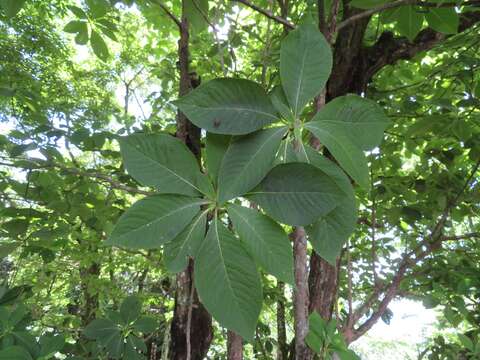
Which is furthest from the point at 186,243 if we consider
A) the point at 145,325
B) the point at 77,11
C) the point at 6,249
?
the point at 77,11

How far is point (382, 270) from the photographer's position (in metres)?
2.20

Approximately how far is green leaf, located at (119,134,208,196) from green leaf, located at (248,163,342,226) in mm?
92

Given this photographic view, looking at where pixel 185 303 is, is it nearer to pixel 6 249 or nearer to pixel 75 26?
pixel 6 249

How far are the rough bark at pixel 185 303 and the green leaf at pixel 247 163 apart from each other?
2.11ft

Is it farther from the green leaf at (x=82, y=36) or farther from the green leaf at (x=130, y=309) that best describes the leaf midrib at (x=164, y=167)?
the green leaf at (x=82, y=36)

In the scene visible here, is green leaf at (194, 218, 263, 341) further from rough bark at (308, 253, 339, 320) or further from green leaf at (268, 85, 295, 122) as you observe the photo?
rough bark at (308, 253, 339, 320)

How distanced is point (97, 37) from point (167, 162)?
1.31 m

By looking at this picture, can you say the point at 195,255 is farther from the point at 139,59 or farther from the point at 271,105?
the point at 139,59

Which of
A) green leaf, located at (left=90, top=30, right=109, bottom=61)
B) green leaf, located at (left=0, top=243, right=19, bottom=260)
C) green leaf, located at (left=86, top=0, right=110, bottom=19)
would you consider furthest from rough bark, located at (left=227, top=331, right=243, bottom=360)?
green leaf, located at (left=90, top=30, right=109, bottom=61)

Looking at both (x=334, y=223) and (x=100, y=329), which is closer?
(x=334, y=223)

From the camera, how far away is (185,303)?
3.78ft

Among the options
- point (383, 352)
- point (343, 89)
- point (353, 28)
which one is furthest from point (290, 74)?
point (383, 352)

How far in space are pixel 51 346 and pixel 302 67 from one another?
98 cm

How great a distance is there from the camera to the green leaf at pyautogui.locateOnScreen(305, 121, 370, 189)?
0.46 metres
